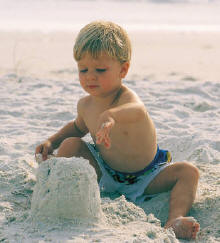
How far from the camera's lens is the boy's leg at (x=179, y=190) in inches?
78.8

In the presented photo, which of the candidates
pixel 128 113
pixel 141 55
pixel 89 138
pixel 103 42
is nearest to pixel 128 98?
pixel 128 113

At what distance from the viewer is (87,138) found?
137 inches

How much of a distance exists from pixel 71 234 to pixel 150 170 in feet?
2.60

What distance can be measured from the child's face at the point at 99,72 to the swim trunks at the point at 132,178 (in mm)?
435

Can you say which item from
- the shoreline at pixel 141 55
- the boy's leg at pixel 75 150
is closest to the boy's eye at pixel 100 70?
the boy's leg at pixel 75 150

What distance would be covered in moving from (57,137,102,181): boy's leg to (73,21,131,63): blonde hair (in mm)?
487

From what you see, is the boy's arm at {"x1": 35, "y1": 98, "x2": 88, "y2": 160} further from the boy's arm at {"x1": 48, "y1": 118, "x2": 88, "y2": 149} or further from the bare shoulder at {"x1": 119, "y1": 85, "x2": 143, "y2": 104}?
the bare shoulder at {"x1": 119, "y1": 85, "x2": 143, "y2": 104}

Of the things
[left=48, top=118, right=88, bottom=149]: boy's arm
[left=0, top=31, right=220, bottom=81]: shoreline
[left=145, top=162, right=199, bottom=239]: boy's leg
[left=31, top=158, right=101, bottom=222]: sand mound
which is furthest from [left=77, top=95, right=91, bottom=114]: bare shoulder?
[left=0, top=31, right=220, bottom=81]: shoreline

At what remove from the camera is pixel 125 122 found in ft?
7.17

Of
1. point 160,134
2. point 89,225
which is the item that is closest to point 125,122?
point 89,225

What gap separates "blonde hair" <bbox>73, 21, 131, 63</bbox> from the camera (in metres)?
2.24

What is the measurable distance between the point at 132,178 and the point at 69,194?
0.63m

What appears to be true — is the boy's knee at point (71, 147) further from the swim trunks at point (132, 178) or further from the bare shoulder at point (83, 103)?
the bare shoulder at point (83, 103)

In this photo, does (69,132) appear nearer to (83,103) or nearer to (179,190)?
(83,103)
